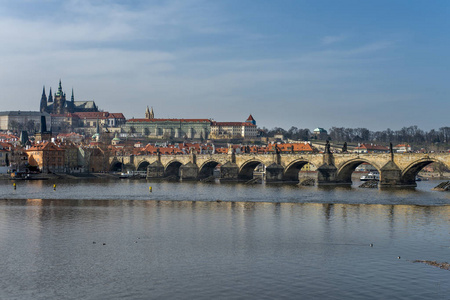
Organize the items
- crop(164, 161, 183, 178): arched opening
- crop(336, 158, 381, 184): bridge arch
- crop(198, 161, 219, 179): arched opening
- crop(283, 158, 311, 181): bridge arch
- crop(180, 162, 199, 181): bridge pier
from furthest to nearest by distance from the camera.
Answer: crop(164, 161, 183, 178): arched opening → crop(198, 161, 219, 179): arched opening → crop(180, 162, 199, 181): bridge pier → crop(283, 158, 311, 181): bridge arch → crop(336, 158, 381, 184): bridge arch

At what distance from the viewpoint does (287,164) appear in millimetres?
83000

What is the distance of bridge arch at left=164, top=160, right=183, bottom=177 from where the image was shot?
10502 cm

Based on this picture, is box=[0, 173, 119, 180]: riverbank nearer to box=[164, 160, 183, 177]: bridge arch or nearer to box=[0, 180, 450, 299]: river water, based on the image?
box=[164, 160, 183, 177]: bridge arch

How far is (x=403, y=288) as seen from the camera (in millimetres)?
20031

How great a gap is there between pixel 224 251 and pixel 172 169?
8092 cm

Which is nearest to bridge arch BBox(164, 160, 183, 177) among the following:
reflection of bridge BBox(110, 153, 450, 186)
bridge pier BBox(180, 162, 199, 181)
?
reflection of bridge BBox(110, 153, 450, 186)

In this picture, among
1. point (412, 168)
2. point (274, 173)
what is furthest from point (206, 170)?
point (412, 168)

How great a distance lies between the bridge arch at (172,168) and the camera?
105 metres

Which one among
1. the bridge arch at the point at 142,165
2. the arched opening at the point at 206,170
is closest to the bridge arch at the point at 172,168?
the arched opening at the point at 206,170

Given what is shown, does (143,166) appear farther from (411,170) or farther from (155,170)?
(411,170)

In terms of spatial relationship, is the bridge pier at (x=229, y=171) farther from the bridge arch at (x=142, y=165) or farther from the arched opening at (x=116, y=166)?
the arched opening at (x=116, y=166)

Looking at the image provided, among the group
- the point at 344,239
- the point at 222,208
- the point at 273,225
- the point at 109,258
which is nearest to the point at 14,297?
the point at 109,258

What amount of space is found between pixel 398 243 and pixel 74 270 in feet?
50.5

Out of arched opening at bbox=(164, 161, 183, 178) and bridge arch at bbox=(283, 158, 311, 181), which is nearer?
bridge arch at bbox=(283, 158, 311, 181)
